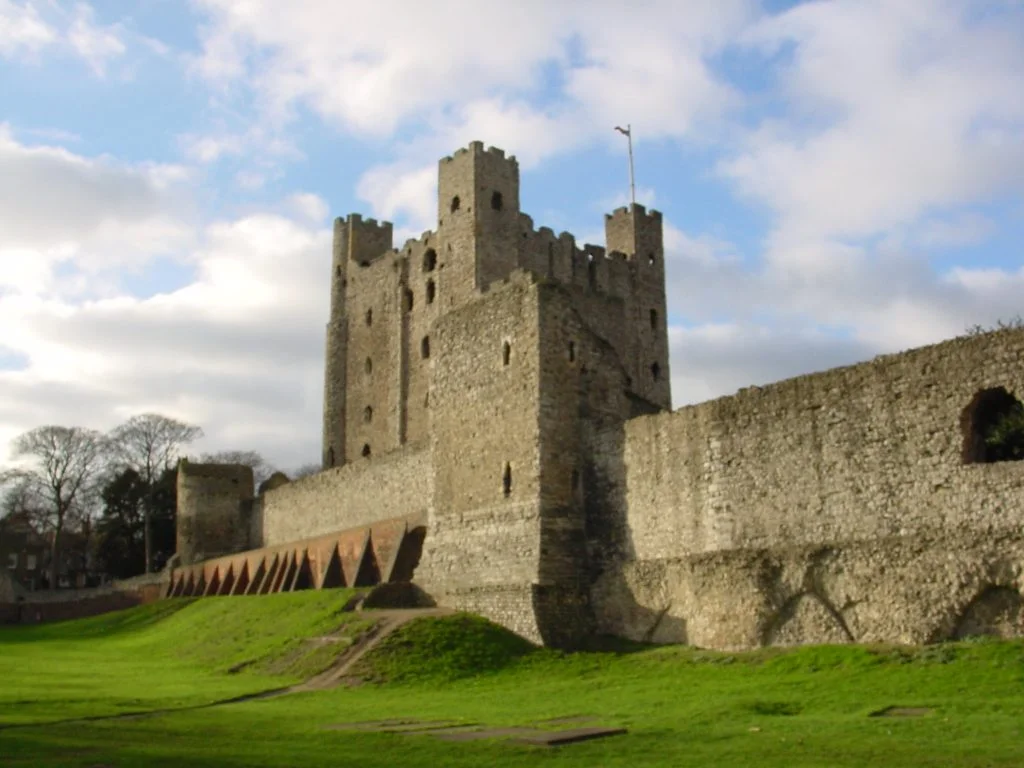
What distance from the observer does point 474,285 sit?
5334 cm

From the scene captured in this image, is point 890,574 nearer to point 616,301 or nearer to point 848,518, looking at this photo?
point 848,518

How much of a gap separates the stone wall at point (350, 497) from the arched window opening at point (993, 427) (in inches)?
586

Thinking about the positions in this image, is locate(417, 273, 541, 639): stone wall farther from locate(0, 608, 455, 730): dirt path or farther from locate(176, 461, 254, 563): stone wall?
locate(176, 461, 254, 563): stone wall

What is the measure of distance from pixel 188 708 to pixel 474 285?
1418 inches

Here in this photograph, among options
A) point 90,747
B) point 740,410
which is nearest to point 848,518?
point 740,410

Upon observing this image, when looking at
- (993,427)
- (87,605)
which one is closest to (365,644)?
(993,427)

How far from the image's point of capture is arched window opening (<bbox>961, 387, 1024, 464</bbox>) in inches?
754

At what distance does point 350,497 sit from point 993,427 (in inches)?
1086

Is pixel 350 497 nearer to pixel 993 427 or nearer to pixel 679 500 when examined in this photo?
pixel 679 500

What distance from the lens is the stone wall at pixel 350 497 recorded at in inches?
1498

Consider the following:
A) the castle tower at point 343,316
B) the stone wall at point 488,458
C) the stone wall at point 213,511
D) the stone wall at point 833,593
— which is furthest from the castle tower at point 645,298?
the stone wall at point 833,593

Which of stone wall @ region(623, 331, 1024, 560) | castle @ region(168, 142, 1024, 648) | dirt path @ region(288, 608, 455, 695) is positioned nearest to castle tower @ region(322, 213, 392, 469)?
castle @ region(168, 142, 1024, 648)

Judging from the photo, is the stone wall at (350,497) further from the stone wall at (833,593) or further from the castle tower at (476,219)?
the castle tower at (476,219)

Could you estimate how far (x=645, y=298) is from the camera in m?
62.6
